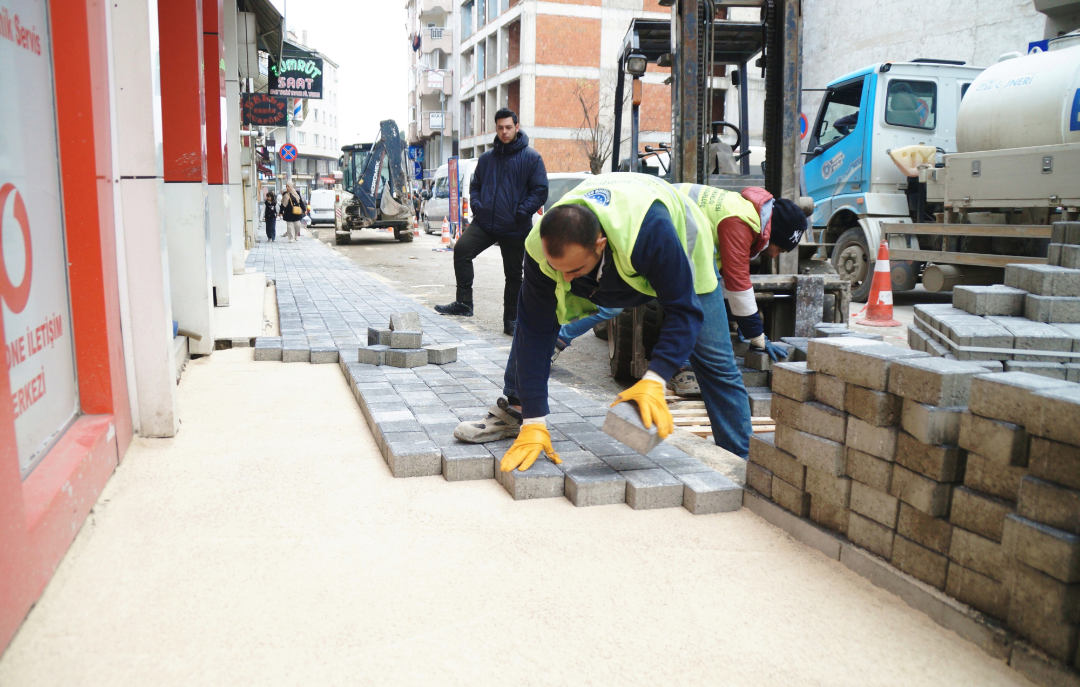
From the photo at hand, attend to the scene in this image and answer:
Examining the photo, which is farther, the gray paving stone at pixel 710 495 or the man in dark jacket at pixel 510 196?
the man in dark jacket at pixel 510 196

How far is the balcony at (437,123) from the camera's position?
165 feet

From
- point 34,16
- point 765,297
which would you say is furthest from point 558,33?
point 34,16

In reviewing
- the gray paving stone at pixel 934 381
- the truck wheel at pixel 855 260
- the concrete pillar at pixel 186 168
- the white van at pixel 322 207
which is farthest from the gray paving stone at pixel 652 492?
the white van at pixel 322 207

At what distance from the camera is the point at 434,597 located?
250cm

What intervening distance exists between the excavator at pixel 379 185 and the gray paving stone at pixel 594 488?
20178 mm

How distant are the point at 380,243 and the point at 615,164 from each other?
1627cm

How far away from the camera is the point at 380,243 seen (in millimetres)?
23594

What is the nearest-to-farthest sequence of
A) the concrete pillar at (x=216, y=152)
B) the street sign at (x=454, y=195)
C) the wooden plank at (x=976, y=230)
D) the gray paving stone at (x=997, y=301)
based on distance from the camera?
the gray paving stone at (x=997, y=301) < the wooden plank at (x=976, y=230) < the concrete pillar at (x=216, y=152) < the street sign at (x=454, y=195)

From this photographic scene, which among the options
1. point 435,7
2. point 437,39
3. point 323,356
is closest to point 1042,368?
point 323,356

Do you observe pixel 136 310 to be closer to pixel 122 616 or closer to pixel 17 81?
pixel 17 81

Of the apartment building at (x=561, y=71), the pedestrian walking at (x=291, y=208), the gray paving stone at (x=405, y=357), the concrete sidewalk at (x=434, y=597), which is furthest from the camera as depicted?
the apartment building at (x=561, y=71)

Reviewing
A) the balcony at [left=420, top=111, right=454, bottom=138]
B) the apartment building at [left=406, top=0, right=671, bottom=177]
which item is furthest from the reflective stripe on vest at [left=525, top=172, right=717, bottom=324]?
the balcony at [left=420, top=111, right=454, bottom=138]

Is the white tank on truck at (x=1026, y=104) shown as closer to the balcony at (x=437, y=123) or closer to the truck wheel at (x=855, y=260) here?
the truck wheel at (x=855, y=260)

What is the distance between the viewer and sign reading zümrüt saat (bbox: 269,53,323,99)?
855 inches
